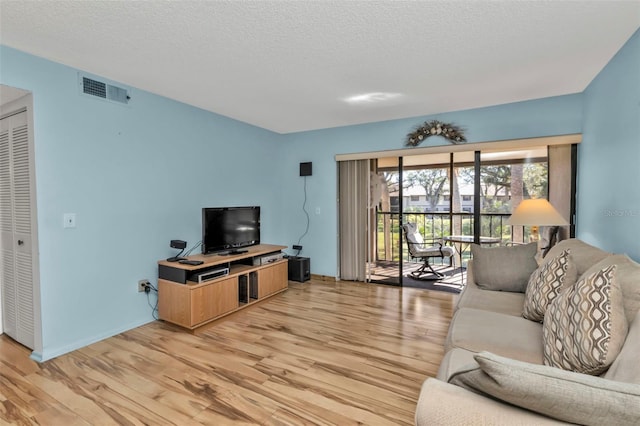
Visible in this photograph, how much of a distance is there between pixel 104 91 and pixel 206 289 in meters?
2.05

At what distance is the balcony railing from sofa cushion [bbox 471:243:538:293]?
1368 millimetres

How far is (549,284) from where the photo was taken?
6.34 ft

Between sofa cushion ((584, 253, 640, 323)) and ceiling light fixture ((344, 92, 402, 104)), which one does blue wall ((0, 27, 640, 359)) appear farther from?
ceiling light fixture ((344, 92, 402, 104))

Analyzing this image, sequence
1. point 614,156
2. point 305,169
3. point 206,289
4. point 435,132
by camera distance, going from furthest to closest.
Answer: point 305,169
point 435,132
point 206,289
point 614,156

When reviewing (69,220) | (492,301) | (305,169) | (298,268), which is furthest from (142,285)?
(492,301)

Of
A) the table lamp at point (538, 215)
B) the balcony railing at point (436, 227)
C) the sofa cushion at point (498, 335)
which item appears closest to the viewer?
the sofa cushion at point (498, 335)

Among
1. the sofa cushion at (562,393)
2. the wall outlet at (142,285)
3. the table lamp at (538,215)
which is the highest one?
the table lamp at (538,215)

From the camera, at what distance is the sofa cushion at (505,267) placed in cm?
270

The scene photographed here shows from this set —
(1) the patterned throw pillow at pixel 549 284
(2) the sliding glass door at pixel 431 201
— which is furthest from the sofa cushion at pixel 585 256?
(2) the sliding glass door at pixel 431 201

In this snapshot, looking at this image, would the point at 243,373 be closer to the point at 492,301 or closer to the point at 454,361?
the point at 454,361

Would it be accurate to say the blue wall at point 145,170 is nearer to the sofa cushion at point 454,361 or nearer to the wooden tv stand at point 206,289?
the wooden tv stand at point 206,289

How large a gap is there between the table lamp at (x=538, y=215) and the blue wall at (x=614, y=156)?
32 centimetres

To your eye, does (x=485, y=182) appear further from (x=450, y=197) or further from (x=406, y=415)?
(x=406, y=415)

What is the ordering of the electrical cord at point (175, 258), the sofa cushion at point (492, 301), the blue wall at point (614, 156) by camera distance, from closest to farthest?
the blue wall at point (614, 156), the sofa cushion at point (492, 301), the electrical cord at point (175, 258)
